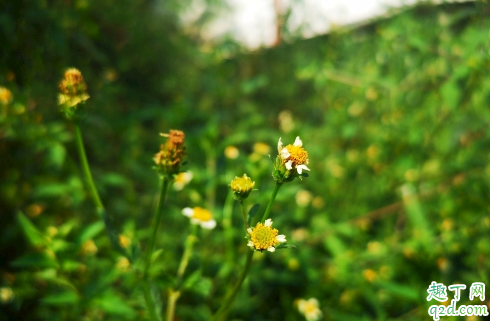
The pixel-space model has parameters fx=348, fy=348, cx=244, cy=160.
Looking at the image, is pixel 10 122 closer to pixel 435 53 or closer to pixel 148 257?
pixel 148 257

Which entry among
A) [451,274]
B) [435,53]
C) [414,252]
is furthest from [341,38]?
[451,274]

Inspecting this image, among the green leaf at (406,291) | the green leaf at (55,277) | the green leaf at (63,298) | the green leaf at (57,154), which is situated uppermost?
the green leaf at (57,154)

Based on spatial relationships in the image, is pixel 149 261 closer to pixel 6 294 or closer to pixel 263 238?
pixel 263 238

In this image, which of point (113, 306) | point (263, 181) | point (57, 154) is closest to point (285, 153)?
point (113, 306)

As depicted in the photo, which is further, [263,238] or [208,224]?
[208,224]

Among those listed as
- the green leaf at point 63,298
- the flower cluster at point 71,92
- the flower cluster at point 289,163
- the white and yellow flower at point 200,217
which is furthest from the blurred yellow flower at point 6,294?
the flower cluster at point 289,163

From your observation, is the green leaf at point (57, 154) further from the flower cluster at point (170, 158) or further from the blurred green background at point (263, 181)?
the flower cluster at point (170, 158)
